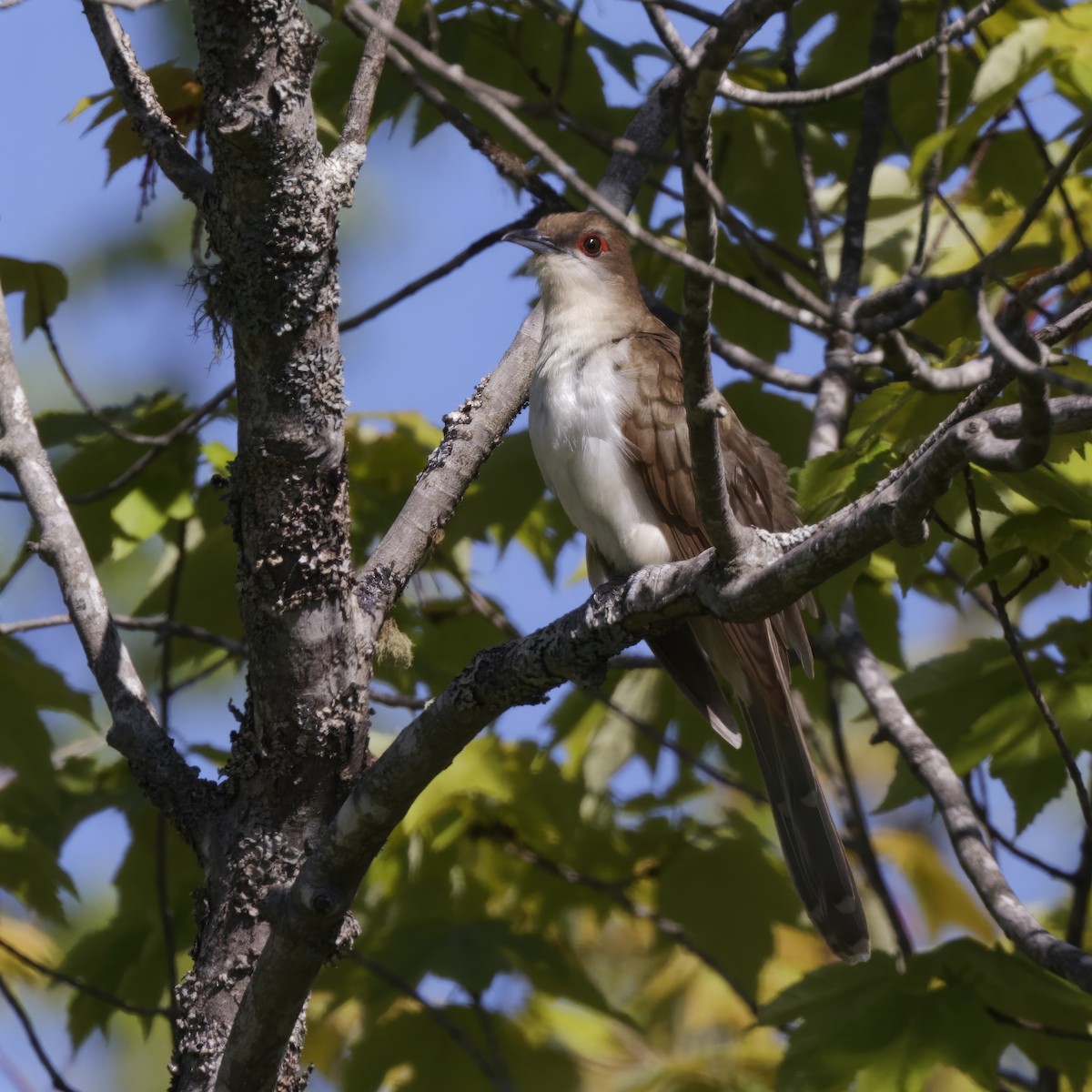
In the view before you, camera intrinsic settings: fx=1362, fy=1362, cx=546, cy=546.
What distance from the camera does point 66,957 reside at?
4742 mm

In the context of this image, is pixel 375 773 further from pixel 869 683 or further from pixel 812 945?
pixel 812 945

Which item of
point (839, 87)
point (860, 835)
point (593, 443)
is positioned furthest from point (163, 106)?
point (860, 835)

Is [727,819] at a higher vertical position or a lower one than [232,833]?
higher

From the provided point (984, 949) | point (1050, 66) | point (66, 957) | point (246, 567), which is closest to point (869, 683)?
point (984, 949)

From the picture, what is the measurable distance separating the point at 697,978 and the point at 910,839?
4.40 feet

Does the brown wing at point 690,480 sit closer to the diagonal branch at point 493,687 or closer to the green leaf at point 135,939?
the diagonal branch at point 493,687

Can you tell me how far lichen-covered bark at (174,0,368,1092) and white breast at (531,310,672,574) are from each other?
1.39 meters

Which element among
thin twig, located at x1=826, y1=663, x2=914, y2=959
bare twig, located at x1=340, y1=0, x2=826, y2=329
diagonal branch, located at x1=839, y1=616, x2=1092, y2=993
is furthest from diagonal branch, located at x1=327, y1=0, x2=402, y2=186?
thin twig, located at x1=826, y1=663, x2=914, y2=959

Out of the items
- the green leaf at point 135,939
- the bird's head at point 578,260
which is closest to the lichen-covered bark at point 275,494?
the green leaf at point 135,939

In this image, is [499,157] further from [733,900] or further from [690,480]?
[733,900]

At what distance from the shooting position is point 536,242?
15.6 feet

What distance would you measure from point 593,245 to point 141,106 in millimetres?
2081

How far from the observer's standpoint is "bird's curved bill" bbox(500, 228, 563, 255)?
4699mm

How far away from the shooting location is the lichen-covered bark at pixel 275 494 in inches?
93.3
